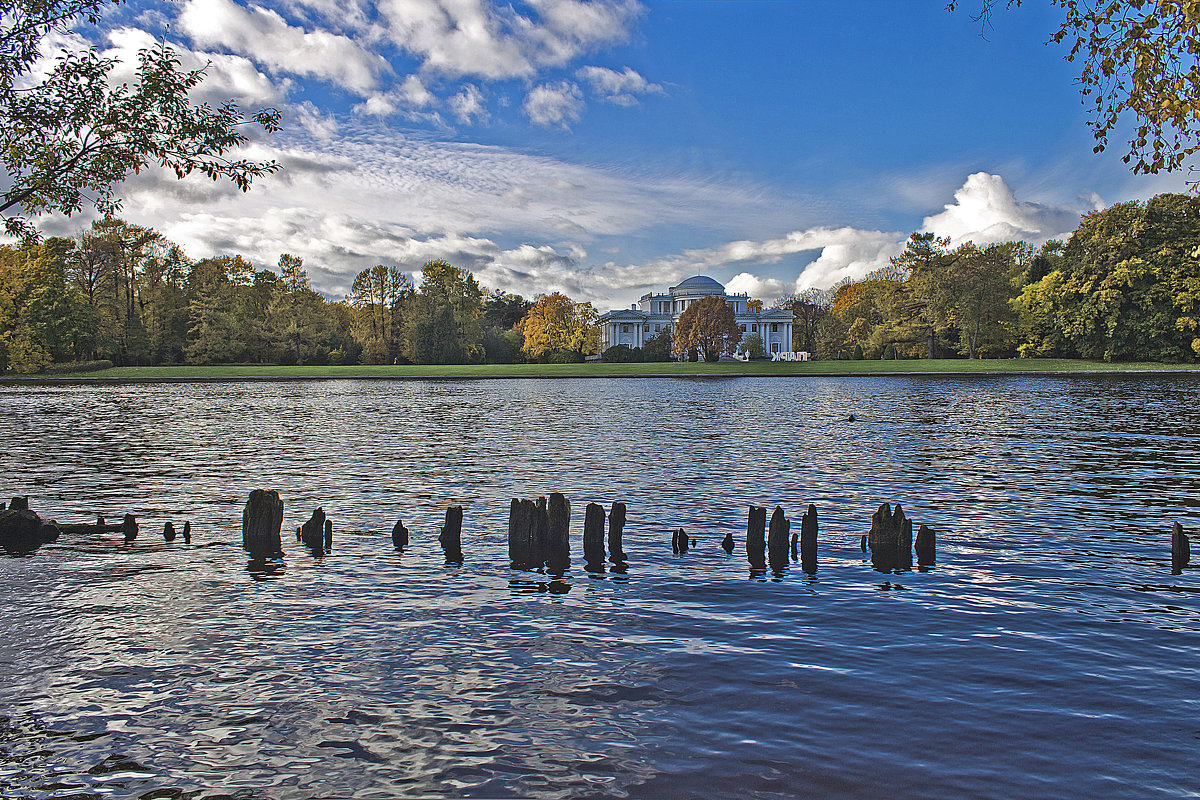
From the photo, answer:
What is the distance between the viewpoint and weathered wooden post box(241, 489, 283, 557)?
12758 millimetres

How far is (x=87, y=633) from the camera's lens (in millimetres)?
8984

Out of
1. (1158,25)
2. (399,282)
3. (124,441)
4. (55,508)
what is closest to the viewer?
(1158,25)

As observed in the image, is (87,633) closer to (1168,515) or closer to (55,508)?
(55,508)

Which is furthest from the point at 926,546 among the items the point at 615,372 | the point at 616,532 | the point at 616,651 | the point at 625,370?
the point at 625,370

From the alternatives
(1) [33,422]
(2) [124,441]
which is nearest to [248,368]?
(1) [33,422]

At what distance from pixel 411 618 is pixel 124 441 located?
80.2 feet

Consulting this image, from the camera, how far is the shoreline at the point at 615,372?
79938mm

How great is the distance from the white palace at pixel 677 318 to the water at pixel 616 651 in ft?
433

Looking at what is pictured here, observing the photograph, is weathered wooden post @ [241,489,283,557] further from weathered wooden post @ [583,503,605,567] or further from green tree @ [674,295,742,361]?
green tree @ [674,295,742,361]

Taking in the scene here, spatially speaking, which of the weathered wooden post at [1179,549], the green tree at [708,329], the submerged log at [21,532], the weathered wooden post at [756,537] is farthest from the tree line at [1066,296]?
the submerged log at [21,532]

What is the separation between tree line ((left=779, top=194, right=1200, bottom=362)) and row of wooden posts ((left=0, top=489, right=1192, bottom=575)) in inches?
2931

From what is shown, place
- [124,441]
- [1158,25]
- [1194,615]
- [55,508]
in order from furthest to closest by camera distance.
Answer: [124,441] < [55,508] < [1194,615] < [1158,25]

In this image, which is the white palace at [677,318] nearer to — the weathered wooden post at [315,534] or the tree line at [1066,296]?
the tree line at [1066,296]

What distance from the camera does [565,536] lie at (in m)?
12.4
